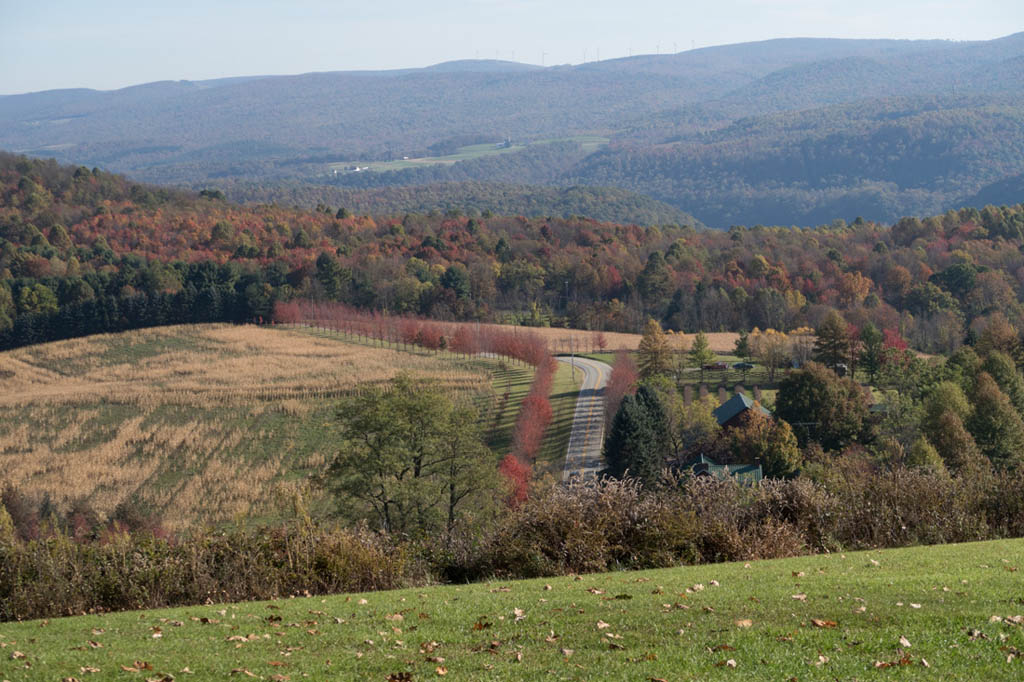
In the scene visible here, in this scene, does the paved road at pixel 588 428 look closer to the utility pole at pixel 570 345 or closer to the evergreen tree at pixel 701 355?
the utility pole at pixel 570 345

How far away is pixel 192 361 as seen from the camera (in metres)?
73.0

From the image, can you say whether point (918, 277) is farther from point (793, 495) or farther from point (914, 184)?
point (914, 184)

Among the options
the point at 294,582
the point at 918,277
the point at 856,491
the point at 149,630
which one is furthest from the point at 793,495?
the point at 918,277

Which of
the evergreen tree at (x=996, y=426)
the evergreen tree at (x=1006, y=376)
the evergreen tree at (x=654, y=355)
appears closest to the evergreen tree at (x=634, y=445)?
the evergreen tree at (x=996, y=426)

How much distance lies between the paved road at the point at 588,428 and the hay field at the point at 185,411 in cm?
642

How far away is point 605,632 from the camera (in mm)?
9164

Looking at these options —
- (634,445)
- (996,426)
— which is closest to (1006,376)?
(996,426)

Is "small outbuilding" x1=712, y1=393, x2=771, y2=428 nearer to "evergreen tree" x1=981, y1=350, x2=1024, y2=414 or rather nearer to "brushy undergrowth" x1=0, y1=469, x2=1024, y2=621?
"evergreen tree" x1=981, y1=350, x2=1024, y2=414

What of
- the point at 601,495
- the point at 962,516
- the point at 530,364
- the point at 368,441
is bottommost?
the point at 530,364

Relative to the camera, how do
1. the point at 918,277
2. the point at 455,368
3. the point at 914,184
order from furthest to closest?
the point at 914,184
the point at 918,277
the point at 455,368

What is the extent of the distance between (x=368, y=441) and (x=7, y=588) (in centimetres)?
1520

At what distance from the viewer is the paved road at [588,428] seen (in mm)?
43438

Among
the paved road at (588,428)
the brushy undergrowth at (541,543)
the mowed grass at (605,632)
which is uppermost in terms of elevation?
the mowed grass at (605,632)

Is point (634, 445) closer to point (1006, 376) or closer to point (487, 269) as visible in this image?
point (1006, 376)
